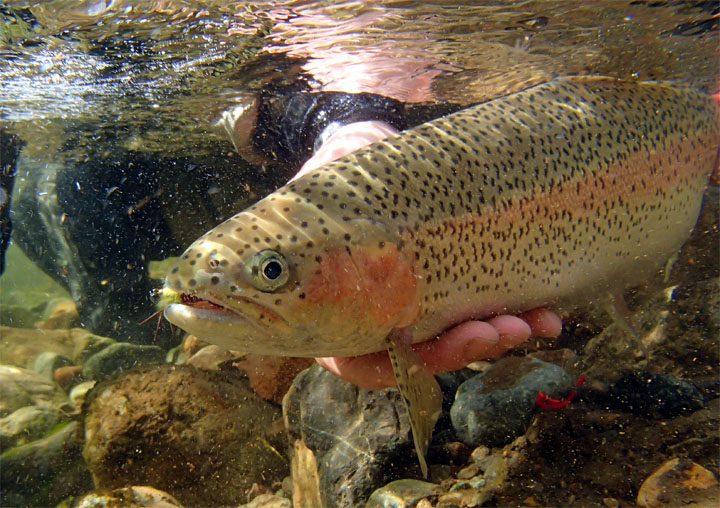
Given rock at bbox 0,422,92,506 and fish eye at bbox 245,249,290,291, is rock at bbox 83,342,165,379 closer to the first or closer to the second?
rock at bbox 0,422,92,506

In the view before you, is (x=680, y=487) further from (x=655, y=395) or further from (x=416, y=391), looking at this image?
(x=416, y=391)

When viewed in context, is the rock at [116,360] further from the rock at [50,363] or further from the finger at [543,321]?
the finger at [543,321]

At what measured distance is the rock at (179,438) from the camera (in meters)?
4.05

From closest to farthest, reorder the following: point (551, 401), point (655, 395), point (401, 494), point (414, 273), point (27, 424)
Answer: point (414, 273) → point (401, 494) → point (655, 395) → point (551, 401) → point (27, 424)

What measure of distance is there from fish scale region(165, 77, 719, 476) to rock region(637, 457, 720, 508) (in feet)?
3.68

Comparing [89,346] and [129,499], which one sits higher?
[129,499]

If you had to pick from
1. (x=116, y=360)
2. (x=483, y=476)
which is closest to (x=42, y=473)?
(x=116, y=360)

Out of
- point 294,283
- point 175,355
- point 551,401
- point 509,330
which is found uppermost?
point 294,283

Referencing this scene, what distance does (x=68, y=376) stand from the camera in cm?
829

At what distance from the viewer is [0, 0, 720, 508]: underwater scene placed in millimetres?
2184

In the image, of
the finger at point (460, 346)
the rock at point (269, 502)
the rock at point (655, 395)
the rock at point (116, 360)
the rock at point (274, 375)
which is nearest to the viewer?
the finger at point (460, 346)

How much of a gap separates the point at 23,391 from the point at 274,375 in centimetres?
473

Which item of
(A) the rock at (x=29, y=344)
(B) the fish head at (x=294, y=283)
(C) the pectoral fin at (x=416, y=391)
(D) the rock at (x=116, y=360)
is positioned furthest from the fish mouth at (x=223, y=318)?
(A) the rock at (x=29, y=344)

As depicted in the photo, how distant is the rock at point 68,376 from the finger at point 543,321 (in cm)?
875
